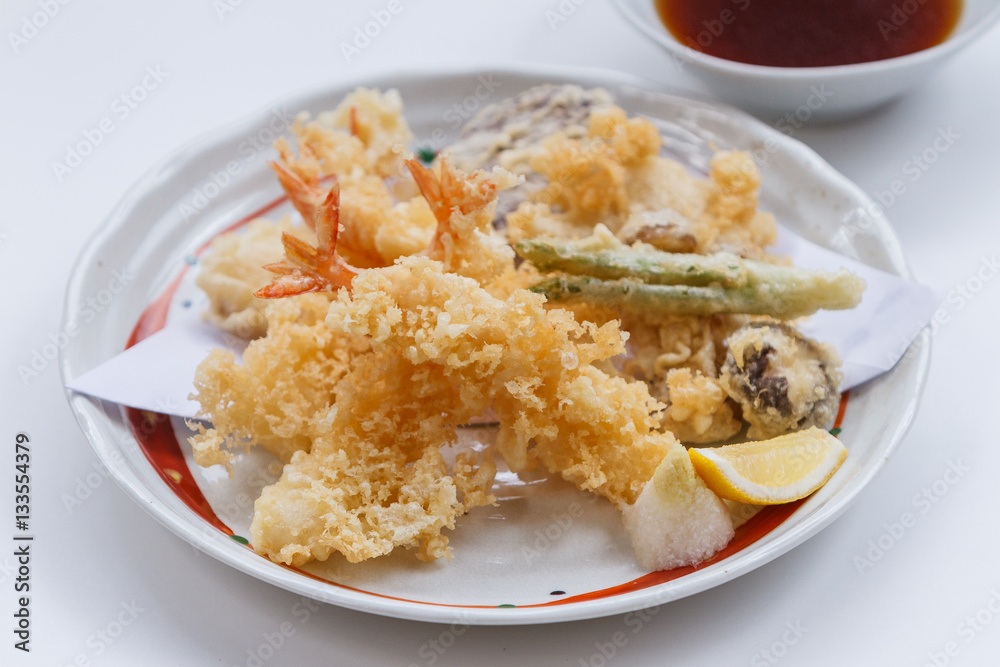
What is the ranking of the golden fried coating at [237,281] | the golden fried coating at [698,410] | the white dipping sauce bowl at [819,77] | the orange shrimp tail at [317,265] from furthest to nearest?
the white dipping sauce bowl at [819,77]
the golden fried coating at [237,281]
the golden fried coating at [698,410]
the orange shrimp tail at [317,265]

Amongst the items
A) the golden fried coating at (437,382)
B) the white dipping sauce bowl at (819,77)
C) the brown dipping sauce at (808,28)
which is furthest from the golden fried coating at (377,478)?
the brown dipping sauce at (808,28)

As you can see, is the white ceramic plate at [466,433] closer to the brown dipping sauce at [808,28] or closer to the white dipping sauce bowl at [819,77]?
the white dipping sauce bowl at [819,77]

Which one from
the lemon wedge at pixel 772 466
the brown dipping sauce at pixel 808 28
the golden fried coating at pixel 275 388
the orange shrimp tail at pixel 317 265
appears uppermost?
the orange shrimp tail at pixel 317 265

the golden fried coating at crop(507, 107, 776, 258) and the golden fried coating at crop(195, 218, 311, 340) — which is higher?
the golden fried coating at crop(195, 218, 311, 340)

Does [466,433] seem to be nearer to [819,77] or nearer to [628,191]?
[628,191]

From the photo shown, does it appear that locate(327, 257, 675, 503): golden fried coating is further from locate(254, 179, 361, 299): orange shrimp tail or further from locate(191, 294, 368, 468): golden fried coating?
locate(191, 294, 368, 468): golden fried coating

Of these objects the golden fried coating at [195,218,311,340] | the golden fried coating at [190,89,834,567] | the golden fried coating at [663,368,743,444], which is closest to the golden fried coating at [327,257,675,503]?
the golden fried coating at [190,89,834,567]
